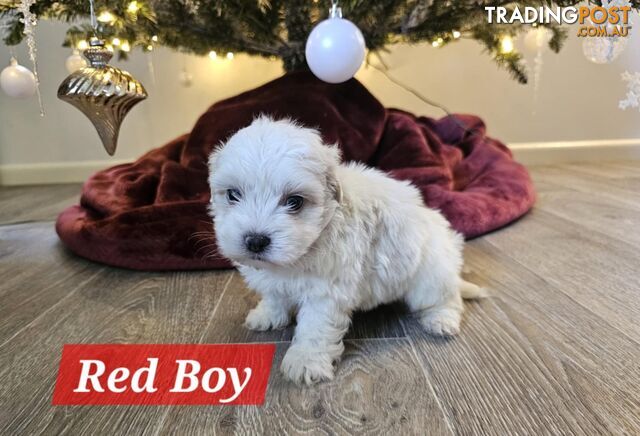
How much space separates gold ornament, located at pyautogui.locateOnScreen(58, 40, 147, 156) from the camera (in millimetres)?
1466

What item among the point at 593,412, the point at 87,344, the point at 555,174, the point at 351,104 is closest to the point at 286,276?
the point at 87,344

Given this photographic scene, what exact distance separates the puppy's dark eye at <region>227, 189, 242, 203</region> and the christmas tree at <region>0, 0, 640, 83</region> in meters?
0.93

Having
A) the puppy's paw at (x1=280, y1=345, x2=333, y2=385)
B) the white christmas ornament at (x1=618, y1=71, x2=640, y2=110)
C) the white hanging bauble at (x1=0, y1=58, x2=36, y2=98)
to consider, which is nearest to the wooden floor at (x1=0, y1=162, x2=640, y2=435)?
the puppy's paw at (x1=280, y1=345, x2=333, y2=385)

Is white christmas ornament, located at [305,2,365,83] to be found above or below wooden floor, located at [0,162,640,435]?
above

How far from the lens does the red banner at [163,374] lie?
3.14 feet

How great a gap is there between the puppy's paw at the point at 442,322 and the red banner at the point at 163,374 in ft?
1.36

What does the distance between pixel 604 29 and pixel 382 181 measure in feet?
3.54

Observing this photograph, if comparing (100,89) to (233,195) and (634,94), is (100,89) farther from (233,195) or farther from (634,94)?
(634,94)

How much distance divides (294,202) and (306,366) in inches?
14.3

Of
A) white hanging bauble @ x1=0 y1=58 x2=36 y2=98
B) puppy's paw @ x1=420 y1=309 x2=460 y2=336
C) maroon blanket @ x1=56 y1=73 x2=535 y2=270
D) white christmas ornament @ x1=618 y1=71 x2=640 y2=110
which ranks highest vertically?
white hanging bauble @ x1=0 y1=58 x2=36 y2=98

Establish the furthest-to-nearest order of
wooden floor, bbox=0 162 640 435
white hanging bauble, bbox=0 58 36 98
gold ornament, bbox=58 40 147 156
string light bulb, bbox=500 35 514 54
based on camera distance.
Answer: string light bulb, bbox=500 35 514 54 < white hanging bauble, bbox=0 58 36 98 < gold ornament, bbox=58 40 147 156 < wooden floor, bbox=0 162 640 435

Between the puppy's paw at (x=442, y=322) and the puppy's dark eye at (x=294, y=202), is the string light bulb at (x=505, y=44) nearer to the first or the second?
the puppy's paw at (x=442, y=322)

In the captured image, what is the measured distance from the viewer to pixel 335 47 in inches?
51.3

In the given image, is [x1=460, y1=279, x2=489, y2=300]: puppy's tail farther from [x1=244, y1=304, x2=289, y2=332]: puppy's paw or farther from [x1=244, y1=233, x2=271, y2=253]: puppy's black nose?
[x1=244, y1=233, x2=271, y2=253]: puppy's black nose
